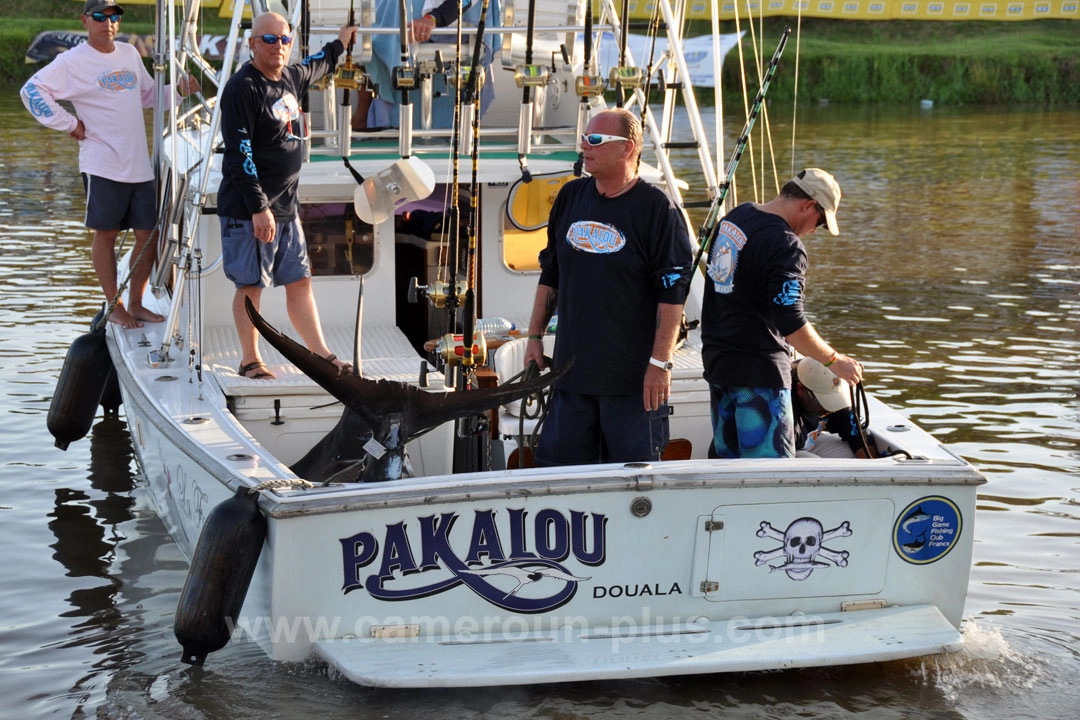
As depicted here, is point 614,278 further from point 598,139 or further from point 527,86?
point 527,86

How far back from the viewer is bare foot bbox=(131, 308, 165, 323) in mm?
7348

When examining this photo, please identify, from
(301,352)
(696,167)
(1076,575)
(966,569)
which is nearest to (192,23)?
(301,352)

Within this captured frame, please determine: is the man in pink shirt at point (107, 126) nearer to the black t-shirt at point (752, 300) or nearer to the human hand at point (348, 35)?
the human hand at point (348, 35)

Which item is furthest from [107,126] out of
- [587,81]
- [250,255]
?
[587,81]

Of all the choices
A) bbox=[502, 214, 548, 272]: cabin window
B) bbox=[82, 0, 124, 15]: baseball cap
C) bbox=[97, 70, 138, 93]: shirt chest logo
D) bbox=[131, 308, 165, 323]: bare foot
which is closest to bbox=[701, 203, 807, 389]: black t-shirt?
bbox=[502, 214, 548, 272]: cabin window

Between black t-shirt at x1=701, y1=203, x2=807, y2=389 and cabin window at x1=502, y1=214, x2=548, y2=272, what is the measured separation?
2.29m

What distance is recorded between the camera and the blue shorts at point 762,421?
5.09 metres

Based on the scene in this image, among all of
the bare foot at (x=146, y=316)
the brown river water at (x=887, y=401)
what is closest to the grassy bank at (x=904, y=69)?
the brown river water at (x=887, y=401)

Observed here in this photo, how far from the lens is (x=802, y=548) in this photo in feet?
16.1

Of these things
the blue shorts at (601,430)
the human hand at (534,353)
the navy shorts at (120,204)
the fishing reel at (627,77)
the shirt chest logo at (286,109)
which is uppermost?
the fishing reel at (627,77)

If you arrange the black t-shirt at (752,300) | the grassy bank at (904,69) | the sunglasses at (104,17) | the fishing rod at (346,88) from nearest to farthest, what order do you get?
1. the black t-shirt at (752,300)
2. the fishing rod at (346,88)
3. the sunglasses at (104,17)
4. the grassy bank at (904,69)

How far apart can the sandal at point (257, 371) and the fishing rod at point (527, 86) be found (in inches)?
63.6

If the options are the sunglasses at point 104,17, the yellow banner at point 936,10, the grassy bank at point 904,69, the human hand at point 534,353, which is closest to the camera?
the human hand at point 534,353

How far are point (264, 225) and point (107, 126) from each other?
2.07 meters
